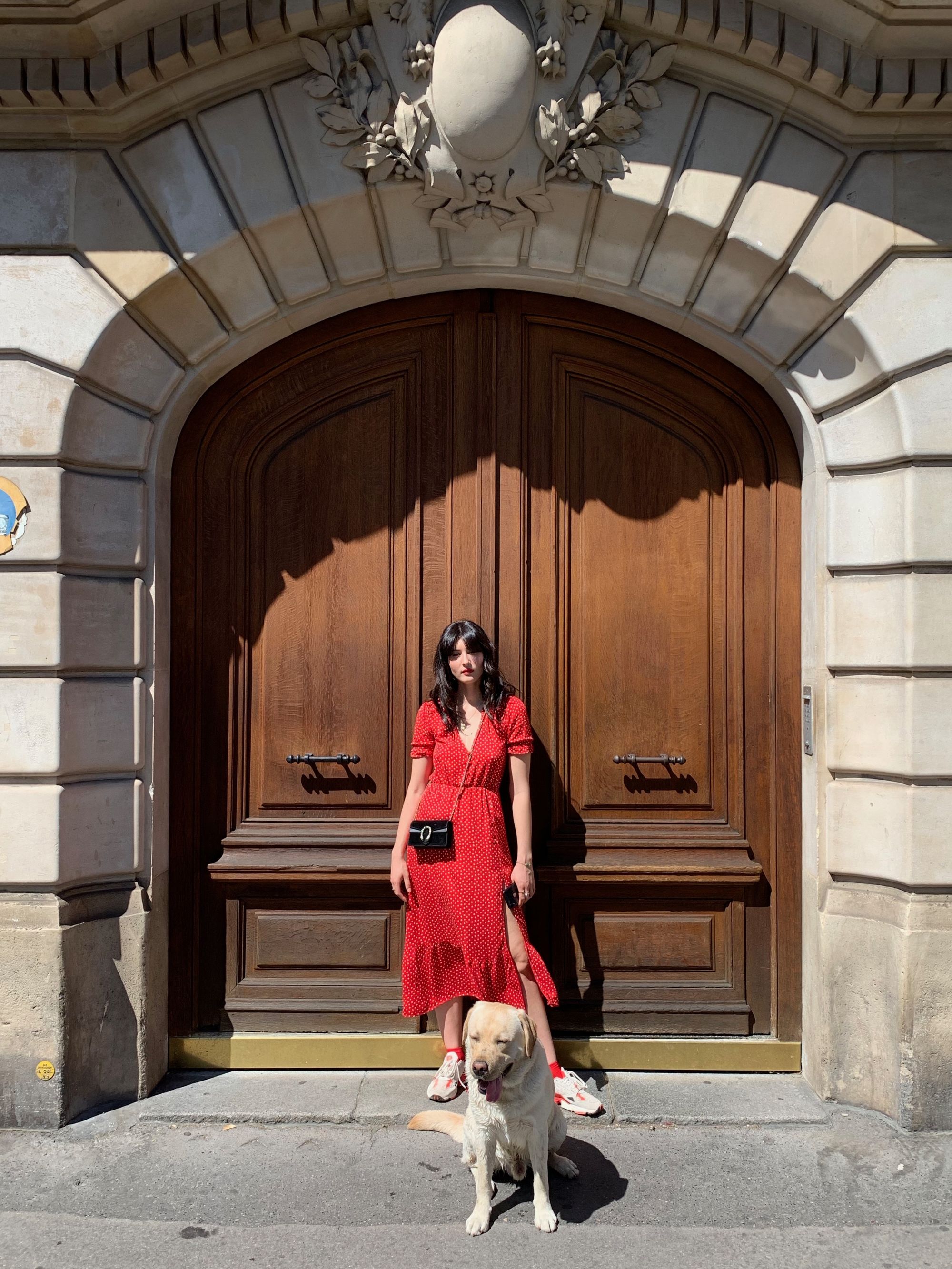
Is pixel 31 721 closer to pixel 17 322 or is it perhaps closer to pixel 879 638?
pixel 17 322

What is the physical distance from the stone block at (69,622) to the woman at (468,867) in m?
1.41

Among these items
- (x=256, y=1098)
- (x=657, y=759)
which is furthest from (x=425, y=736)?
(x=256, y=1098)

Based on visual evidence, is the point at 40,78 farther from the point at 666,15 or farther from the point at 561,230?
the point at 666,15

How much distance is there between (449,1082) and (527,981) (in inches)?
22.7

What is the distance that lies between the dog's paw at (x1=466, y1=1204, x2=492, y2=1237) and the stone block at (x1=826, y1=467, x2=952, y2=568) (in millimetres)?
2967

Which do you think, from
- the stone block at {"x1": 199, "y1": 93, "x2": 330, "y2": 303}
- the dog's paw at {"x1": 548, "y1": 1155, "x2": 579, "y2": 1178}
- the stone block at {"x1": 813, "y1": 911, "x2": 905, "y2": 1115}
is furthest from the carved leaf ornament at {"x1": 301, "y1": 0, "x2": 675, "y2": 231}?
the dog's paw at {"x1": 548, "y1": 1155, "x2": 579, "y2": 1178}

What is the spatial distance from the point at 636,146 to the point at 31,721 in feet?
11.9

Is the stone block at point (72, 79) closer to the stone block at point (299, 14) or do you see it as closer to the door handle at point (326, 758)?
the stone block at point (299, 14)

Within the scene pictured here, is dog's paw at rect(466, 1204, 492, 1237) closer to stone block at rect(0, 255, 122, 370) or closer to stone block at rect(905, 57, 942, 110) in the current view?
stone block at rect(0, 255, 122, 370)

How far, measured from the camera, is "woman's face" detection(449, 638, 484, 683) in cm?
452

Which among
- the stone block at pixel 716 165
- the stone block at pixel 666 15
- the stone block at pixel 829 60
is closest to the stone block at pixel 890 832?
the stone block at pixel 716 165

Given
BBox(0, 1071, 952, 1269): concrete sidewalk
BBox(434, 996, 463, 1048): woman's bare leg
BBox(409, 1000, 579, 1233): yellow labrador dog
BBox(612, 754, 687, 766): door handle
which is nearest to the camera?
BBox(409, 1000, 579, 1233): yellow labrador dog

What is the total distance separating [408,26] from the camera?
433 cm

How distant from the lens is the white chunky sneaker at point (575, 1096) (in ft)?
14.4
